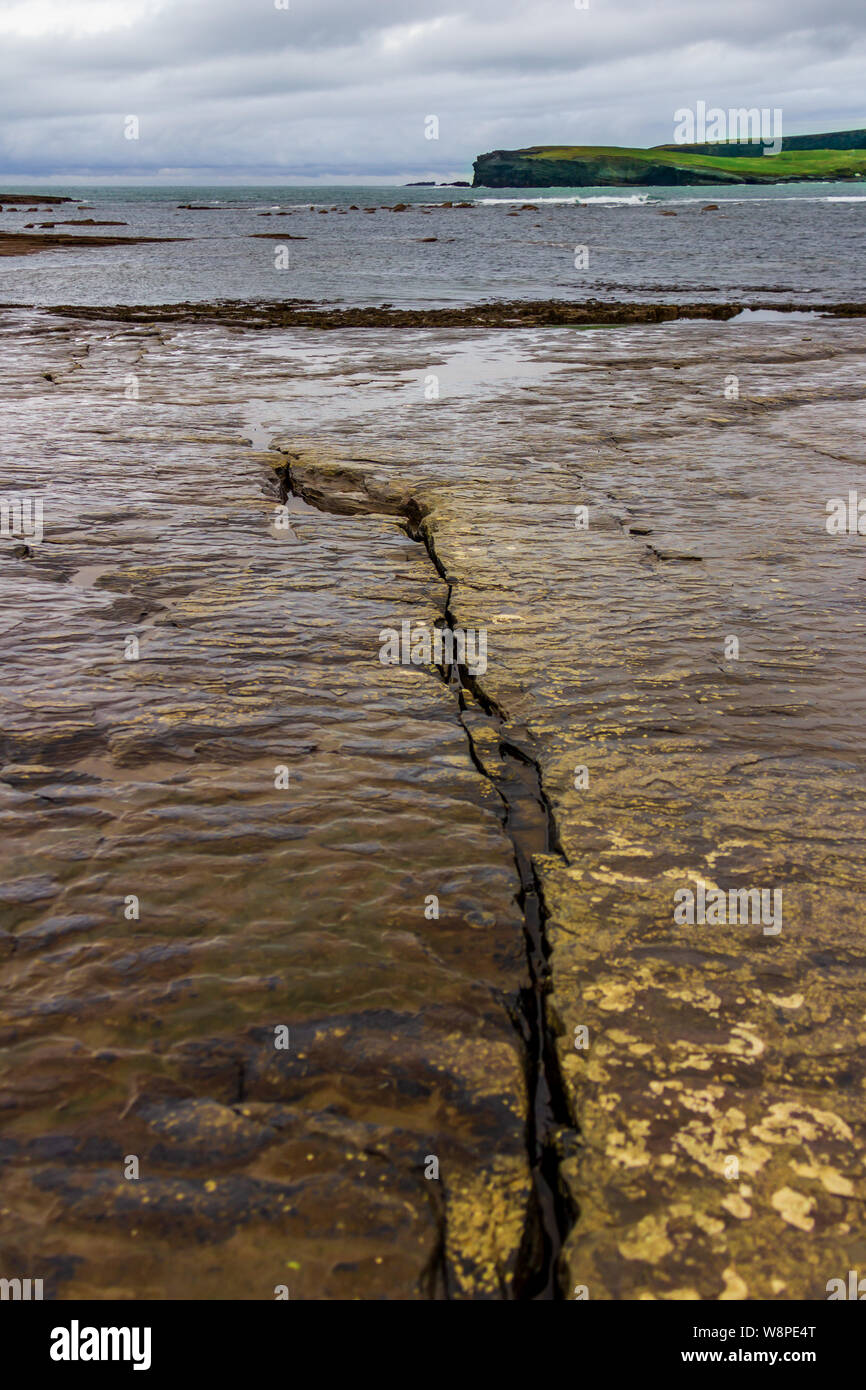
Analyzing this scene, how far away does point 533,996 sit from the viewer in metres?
2.64

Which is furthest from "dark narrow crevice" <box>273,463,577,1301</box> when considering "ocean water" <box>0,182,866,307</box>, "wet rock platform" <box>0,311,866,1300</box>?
"ocean water" <box>0,182,866,307</box>

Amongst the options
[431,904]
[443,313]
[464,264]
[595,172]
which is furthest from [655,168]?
[431,904]

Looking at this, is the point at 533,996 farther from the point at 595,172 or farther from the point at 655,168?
the point at 595,172

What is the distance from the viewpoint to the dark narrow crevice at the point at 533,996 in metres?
1.99

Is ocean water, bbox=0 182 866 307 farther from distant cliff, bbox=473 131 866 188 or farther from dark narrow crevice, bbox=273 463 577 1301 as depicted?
distant cliff, bbox=473 131 866 188

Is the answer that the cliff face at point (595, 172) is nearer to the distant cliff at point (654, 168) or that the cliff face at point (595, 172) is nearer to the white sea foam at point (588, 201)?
the distant cliff at point (654, 168)

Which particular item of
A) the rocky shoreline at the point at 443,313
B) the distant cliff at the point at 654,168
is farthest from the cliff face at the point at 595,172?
the rocky shoreline at the point at 443,313

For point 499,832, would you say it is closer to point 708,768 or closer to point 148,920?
point 708,768

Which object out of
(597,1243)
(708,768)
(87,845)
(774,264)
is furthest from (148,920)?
(774,264)

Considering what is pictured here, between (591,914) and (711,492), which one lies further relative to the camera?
(711,492)

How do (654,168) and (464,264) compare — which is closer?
(464,264)

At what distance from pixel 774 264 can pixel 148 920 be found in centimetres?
3937

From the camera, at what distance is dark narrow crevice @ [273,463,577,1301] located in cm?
199
